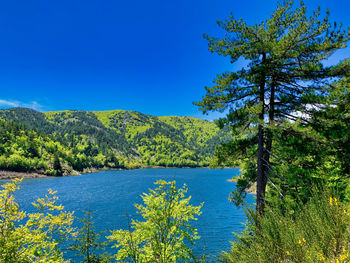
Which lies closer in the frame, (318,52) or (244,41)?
(318,52)

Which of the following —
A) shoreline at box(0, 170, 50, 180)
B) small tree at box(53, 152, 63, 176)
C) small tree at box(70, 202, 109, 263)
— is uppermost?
small tree at box(70, 202, 109, 263)

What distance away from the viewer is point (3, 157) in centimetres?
11556

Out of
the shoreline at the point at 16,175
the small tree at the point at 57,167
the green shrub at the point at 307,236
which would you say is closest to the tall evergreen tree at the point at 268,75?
the green shrub at the point at 307,236

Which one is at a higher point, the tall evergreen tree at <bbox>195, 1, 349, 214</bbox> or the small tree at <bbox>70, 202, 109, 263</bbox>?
the tall evergreen tree at <bbox>195, 1, 349, 214</bbox>

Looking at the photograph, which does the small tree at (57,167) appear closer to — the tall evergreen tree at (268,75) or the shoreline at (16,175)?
the shoreline at (16,175)

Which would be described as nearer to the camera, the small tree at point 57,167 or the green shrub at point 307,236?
the green shrub at point 307,236

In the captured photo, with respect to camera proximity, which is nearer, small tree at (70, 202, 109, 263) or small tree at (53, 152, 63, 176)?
small tree at (70, 202, 109, 263)

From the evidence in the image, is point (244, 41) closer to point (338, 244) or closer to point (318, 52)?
point (318, 52)

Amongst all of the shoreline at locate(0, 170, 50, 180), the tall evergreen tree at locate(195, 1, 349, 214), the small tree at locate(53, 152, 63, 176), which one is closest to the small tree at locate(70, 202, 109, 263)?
the tall evergreen tree at locate(195, 1, 349, 214)

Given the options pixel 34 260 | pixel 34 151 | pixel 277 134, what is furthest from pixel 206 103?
pixel 34 151

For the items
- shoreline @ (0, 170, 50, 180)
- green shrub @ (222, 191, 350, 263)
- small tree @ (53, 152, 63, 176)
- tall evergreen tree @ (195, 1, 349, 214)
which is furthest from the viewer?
small tree @ (53, 152, 63, 176)

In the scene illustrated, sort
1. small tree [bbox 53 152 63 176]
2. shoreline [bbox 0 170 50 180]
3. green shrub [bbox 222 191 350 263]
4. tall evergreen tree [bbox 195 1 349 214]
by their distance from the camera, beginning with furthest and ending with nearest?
1. small tree [bbox 53 152 63 176]
2. shoreline [bbox 0 170 50 180]
3. tall evergreen tree [bbox 195 1 349 214]
4. green shrub [bbox 222 191 350 263]

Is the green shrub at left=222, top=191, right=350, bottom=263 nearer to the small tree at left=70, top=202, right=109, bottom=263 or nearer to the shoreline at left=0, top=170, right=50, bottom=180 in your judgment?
the small tree at left=70, top=202, right=109, bottom=263

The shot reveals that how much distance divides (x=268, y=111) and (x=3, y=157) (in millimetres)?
147770
